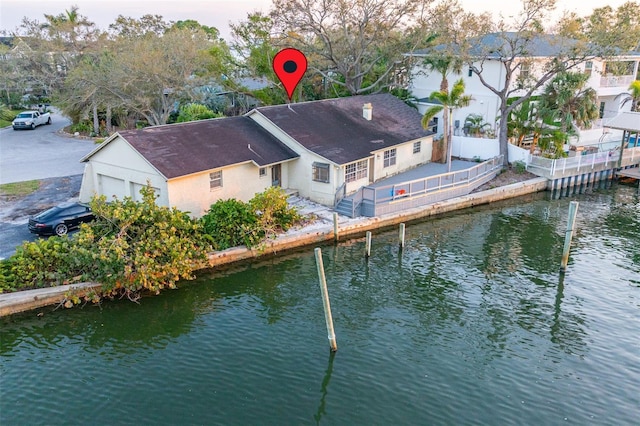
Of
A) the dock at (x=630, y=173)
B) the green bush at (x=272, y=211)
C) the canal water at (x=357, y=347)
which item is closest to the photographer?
the canal water at (x=357, y=347)

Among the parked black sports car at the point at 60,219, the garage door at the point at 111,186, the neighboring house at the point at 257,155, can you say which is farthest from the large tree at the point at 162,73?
the parked black sports car at the point at 60,219

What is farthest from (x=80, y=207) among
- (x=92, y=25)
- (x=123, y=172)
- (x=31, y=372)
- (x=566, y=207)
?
(x=92, y=25)

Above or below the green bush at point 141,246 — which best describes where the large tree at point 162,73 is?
above

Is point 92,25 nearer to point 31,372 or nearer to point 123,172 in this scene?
point 123,172

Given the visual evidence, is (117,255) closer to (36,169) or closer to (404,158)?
(36,169)

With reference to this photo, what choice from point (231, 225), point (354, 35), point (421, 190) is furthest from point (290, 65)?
point (231, 225)

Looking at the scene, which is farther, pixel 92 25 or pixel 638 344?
pixel 92 25

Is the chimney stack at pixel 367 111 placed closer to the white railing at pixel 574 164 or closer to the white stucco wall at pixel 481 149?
the white stucco wall at pixel 481 149
